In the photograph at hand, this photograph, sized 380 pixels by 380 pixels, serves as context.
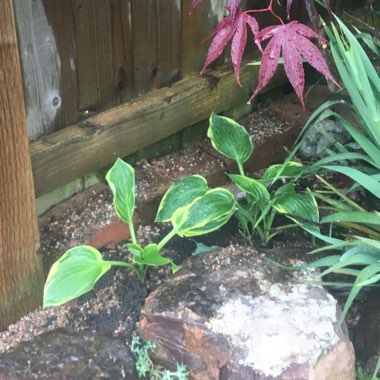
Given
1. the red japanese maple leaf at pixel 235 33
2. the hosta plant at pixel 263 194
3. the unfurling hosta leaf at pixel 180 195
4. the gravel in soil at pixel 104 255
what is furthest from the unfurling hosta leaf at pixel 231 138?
the red japanese maple leaf at pixel 235 33

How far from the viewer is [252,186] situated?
2.16 meters

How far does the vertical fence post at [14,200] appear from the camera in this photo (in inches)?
69.2

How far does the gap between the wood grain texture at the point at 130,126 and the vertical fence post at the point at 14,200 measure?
18 centimetres

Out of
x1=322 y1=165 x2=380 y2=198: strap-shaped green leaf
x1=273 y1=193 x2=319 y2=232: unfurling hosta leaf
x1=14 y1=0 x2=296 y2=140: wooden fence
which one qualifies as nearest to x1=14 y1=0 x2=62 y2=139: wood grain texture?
x1=14 y1=0 x2=296 y2=140: wooden fence

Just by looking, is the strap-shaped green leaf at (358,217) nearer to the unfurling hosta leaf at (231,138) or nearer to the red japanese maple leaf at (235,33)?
the unfurling hosta leaf at (231,138)

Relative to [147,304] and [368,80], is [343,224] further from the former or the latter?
[147,304]

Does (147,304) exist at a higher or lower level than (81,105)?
lower

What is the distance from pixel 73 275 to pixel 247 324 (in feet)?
1.69

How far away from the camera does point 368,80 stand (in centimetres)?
201

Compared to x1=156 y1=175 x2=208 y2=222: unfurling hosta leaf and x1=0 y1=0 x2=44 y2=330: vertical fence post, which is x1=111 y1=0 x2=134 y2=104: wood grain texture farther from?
x1=0 y1=0 x2=44 y2=330: vertical fence post

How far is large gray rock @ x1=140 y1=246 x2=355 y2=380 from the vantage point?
5.95 ft

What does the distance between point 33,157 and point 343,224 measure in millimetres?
1021

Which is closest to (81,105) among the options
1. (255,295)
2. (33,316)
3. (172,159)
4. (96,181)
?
(96,181)

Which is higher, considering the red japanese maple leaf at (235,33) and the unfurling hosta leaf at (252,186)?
the red japanese maple leaf at (235,33)
